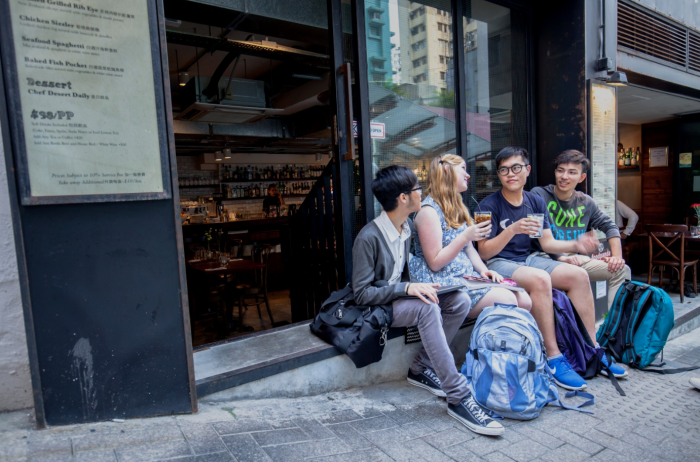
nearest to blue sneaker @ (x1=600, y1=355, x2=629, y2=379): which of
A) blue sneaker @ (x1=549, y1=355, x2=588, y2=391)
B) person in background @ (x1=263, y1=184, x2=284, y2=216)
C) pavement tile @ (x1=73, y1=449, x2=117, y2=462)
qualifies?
blue sneaker @ (x1=549, y1=355, x2=588, y2=391)

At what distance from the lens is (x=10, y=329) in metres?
2.14

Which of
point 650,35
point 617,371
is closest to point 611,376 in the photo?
point 617,371

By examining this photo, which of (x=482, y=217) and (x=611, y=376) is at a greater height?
(x=482, y=217)

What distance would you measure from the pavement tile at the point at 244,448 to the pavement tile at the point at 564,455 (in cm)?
129

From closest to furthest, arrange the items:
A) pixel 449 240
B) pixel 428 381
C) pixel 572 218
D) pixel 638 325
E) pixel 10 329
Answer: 1. pixel 10 329
2. pixel 428 381
3. pixel 449 240
4. pixel 638 325
5. pixel 572 218

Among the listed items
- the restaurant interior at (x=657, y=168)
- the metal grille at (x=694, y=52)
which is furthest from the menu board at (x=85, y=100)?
the restaurant interior at (x=657, y=168)

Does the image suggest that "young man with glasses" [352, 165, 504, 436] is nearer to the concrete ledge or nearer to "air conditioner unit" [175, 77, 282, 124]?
the concrete ledge

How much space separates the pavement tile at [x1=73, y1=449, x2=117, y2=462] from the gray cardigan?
1.42 metres

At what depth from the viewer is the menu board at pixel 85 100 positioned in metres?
1.82

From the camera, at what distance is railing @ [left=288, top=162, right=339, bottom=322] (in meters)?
3.77

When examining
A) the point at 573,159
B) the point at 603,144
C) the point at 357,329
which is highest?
the point at 603,144

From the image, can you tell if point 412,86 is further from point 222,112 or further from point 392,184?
point 222,112

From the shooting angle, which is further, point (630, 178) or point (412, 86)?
point (630, 178)

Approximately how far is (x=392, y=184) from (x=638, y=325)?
2249 millimetres
